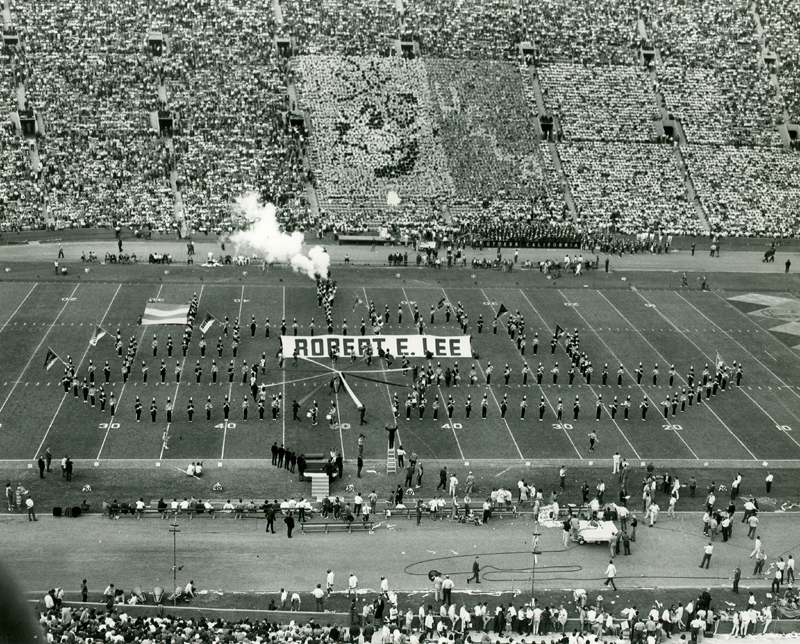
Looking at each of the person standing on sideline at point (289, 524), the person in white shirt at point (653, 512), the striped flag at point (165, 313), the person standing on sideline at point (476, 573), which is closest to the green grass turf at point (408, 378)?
the striped flag at point (165, 313)

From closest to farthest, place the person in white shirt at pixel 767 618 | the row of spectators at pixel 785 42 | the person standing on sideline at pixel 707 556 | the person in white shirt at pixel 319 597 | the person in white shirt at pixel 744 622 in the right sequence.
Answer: the person in white shirt at pixel 744 622 → the person in white shirt at pixel 767 618 → the person in white shirt at pixel 319 597 → the person standing on sideline at pixel 707 556 → the row of spectators at pixel 785 42

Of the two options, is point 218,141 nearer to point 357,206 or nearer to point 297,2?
point 357,206

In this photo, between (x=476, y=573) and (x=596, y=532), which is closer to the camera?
(x=476, y=573)

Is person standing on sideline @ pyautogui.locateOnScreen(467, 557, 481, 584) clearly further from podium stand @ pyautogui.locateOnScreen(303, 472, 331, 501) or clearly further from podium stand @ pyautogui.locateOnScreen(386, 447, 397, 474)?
podium stand @ pyautogui.locateOnScreen(386, 447, 397, 474)

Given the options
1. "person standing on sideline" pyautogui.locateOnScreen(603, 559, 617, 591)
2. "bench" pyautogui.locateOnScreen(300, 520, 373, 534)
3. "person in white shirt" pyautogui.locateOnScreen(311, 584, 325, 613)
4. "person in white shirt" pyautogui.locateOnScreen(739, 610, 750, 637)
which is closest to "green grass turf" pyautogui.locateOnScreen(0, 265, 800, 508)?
"bench" pyautogui.locateOnScreen(300, 520, 373, 534)

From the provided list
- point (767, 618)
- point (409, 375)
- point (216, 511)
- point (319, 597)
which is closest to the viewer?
point (767, 618)

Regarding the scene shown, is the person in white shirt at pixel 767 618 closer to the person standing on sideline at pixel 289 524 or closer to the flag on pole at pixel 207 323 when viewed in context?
the person standing on sideline at pixel 289 524

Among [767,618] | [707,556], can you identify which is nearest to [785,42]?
[707,556]

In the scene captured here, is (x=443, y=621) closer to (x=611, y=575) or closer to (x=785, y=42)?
(x=611, y=575)
